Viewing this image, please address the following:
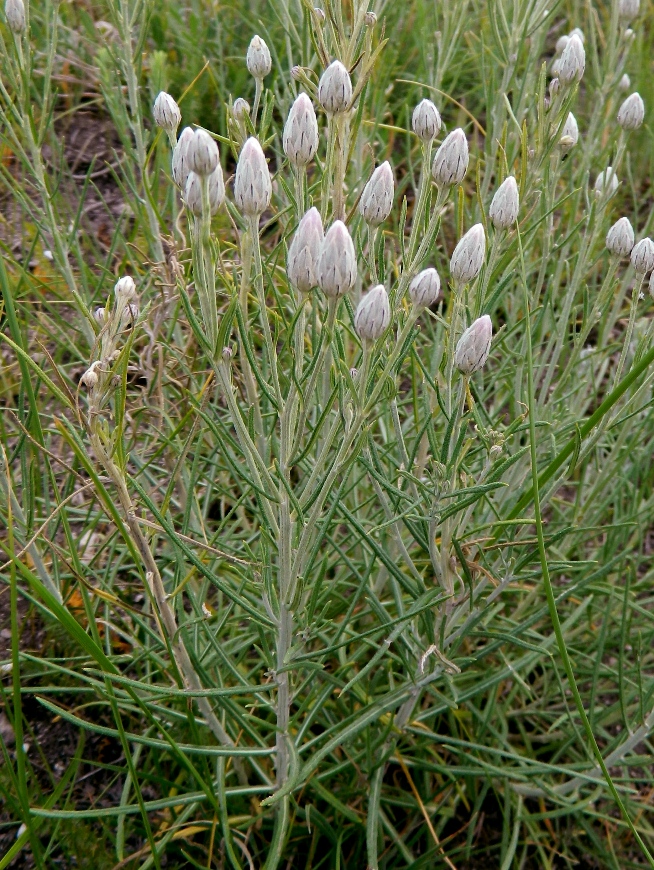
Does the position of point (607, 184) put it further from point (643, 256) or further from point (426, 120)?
point (426, 120)

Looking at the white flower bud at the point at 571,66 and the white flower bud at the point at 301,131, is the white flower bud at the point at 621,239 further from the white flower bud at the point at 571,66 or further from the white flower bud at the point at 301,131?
the white flower bud at the point at 301,131

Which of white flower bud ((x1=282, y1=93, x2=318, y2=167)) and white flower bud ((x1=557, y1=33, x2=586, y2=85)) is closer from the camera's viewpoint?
white flower bud ((x1=282, y1=93, x2=318, y2=167))

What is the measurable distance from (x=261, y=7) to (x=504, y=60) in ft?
6.92

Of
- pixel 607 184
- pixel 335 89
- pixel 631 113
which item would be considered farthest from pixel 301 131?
pixel 631 113

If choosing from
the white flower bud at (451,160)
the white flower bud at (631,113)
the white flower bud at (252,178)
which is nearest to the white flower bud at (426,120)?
the white flower bud at (451,160)

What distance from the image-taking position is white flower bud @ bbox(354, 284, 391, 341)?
1.04 metres

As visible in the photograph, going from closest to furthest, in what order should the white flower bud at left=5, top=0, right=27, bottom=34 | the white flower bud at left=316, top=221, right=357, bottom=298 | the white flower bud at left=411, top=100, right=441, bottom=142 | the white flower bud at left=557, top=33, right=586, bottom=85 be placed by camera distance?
1. the white flower bud at left=316, top=221, right=357, bottom=298
2. the white flower bud at left=411, top=100, right=441, bottom=142
3. the white flower bud at left=557, top=33, right=586, bottom=85
4. the white flower bud at left=5, top=0, right=27, bottom=34

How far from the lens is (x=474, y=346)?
1145mm

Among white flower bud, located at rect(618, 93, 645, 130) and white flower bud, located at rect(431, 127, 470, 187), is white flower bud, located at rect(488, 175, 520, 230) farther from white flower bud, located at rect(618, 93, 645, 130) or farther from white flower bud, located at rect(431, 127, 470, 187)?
white flower bud, located at rect(618, 93, 645, 130)

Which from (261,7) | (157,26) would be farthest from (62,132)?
(261,7)

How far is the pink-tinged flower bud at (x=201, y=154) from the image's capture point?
100 cm

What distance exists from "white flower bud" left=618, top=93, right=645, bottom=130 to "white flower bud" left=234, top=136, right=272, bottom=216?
3.48ft

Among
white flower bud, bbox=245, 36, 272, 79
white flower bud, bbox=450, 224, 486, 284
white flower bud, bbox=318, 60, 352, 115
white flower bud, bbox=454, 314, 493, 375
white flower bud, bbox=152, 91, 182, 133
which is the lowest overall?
white flower bud, bbox=454, 314, 493, 375

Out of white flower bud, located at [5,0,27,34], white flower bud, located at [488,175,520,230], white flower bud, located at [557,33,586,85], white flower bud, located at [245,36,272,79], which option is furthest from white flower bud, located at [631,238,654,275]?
white flower bud, located at [5,0,27,34]
